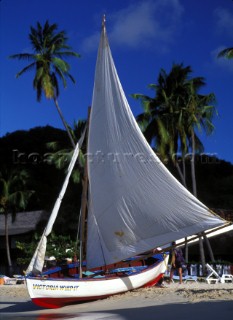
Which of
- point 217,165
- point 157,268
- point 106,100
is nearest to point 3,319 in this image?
point 157,268

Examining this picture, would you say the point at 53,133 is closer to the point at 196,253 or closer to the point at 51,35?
the point at 51,35

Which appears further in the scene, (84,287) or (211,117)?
(211,117)

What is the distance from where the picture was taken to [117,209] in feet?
47.6

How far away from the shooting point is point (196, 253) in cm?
3338

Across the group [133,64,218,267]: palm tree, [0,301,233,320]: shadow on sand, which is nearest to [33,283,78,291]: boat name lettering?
[0,301,233,320]: shadow on sand

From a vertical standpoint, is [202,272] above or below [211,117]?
below

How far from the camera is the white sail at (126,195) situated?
13945mm

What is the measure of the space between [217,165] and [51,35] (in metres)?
23.4

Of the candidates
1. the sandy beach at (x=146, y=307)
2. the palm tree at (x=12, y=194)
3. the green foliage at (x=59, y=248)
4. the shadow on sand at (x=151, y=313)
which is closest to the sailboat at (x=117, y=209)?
the sandy beach at (x=146, y=307)

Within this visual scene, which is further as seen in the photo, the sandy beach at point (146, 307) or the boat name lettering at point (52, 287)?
Answer: the boat name lettering at point (52, 287)

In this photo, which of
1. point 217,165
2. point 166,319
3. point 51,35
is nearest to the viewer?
point 166,319

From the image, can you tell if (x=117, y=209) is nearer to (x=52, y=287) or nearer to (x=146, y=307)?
(x=52, y=287)

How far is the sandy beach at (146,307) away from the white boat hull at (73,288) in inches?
8.9

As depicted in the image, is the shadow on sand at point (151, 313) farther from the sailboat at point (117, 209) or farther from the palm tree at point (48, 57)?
the palm tree at point (48, 57)
